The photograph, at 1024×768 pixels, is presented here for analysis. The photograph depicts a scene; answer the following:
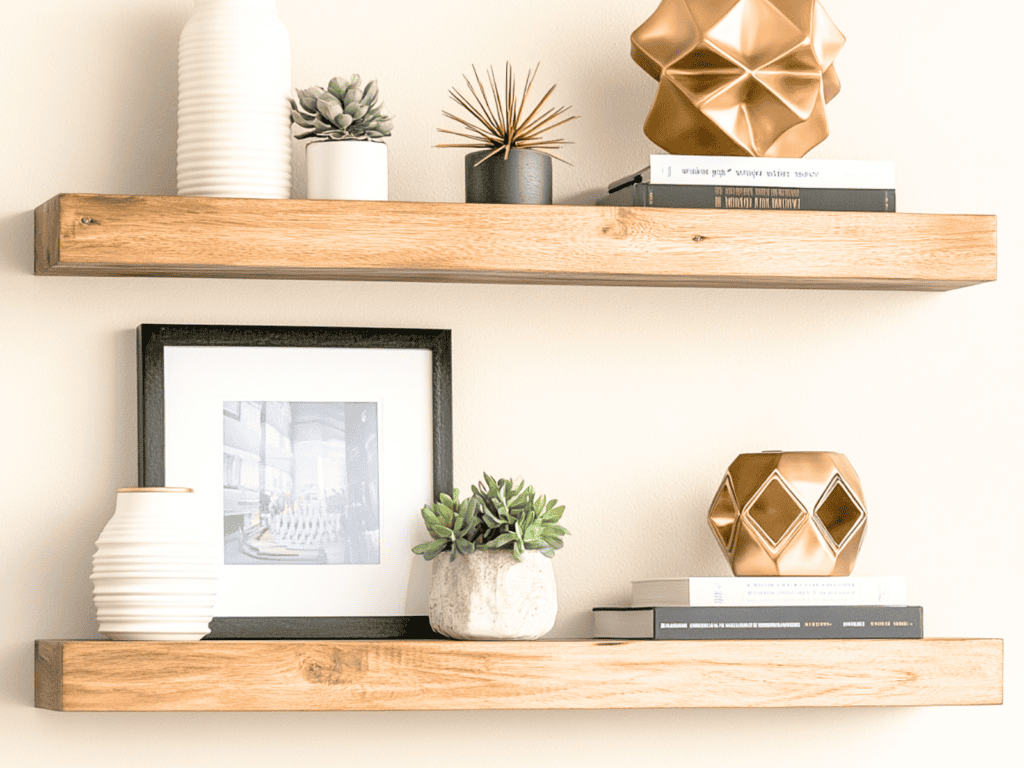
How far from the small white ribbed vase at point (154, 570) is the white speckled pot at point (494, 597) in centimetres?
23

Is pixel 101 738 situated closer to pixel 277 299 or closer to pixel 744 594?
pixel 277 299

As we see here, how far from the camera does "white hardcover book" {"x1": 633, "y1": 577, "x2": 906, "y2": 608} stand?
1281 millimetres

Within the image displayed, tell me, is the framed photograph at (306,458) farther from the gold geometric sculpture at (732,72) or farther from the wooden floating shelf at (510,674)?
the gold geometric sculpture at (732,72)

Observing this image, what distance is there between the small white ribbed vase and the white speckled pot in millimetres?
234

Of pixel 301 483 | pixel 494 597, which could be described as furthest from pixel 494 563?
pixel 301 483

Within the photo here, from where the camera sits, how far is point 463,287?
55.7 inches

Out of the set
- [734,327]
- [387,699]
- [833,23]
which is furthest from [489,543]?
[833,23]

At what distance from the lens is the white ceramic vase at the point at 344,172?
1.27 metres

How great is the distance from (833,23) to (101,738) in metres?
1.11

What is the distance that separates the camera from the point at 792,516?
1334 millimetres

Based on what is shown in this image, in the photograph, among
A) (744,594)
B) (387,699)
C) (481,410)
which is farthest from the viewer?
(481,410)

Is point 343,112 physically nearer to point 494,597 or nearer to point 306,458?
point 306,458

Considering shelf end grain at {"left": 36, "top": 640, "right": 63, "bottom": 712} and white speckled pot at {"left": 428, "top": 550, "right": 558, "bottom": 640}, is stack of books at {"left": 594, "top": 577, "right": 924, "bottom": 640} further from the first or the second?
shelf end grain at {"left": 36, "top": 640, "right": 63, "bottom": 712}

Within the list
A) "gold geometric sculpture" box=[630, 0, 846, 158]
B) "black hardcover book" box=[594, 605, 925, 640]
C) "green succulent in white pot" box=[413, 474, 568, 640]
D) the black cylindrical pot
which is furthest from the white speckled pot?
"gold geometric sculpture" box=[630, 0, 846, 158]
